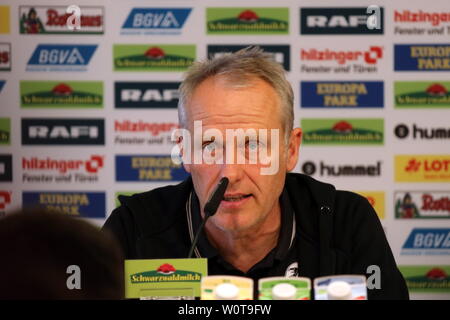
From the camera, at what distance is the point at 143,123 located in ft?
9.37

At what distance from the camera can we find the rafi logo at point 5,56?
2.88 metres

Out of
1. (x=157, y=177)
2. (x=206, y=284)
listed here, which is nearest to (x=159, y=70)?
(x=157, y=177)

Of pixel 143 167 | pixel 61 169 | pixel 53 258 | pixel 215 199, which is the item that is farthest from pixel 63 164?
pixel 53 258

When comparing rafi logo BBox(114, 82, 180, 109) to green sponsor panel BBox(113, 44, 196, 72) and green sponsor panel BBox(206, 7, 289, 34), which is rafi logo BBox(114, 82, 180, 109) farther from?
green sponsor panel BBox(206, 7, 289, 34)

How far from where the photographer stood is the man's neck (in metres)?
1.33

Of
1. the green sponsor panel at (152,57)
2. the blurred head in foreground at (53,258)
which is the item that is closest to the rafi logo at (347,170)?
the green sponsor panel at (152,57)

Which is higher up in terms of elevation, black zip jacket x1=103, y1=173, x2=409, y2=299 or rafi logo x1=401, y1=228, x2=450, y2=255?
black zip jacket x1=103, y1=173, x2=409, y2=299

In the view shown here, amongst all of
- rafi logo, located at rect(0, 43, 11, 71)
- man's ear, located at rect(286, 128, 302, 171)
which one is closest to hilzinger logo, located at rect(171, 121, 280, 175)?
man's ear, located at rect(286, 128, 302, 171)

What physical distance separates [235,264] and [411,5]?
1.99 m

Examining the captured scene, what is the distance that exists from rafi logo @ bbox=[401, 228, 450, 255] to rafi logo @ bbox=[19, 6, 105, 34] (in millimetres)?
1820

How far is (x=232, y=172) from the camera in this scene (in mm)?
1148

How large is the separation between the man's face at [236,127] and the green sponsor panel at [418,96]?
1731 millimetres

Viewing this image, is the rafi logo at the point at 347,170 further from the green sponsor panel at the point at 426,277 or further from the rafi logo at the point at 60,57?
the rafi logo at the point at 60,57
